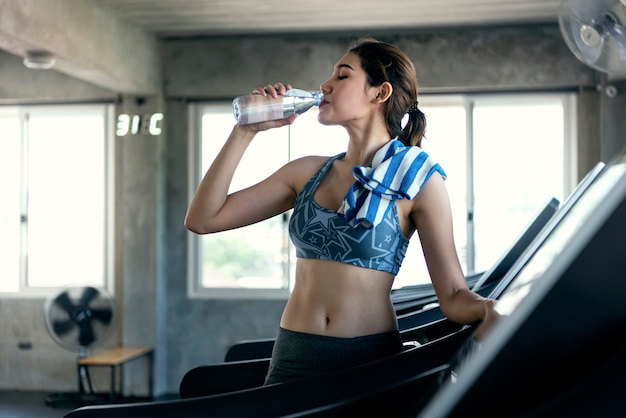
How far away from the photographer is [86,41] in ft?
15.8

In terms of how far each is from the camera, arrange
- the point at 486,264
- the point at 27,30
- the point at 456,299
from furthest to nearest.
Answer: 1. the point at 486,264
2. the point at 27,30
3. the point at 456,299

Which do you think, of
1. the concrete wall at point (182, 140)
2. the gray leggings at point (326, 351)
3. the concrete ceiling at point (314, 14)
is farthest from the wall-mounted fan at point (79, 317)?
the gray leggings at point (326, 351)

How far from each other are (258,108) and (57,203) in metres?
5.40

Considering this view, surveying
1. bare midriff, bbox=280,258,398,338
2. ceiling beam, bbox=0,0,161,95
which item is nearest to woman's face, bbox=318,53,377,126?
bare midriff, bbox=280,258,398,338

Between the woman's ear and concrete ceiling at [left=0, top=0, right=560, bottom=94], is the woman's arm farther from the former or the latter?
concrete ceiling at [left=0, top=0, right=560, bottom=94]

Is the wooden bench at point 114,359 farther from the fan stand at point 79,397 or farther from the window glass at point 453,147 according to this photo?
the window glass at point 453,147

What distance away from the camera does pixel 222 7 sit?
516 cm

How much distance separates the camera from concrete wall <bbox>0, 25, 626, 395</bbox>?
5.77 meters

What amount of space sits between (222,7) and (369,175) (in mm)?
4089

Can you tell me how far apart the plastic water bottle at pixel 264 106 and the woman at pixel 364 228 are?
0.02 meters

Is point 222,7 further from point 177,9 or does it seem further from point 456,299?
point 456,299

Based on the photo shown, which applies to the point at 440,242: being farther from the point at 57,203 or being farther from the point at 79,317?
the point at 57,203

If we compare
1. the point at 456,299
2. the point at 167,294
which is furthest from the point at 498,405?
the point at 167,294

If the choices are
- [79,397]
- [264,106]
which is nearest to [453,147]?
[79,397]
